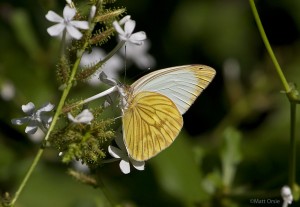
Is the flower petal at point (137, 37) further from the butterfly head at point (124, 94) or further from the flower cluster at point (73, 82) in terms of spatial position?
the butterfly head at point (124, 94)

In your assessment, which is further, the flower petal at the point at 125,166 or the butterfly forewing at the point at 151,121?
the butterfly forewing at the point at 151,121

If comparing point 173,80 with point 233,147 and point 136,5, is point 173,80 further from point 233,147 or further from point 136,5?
point 136,5

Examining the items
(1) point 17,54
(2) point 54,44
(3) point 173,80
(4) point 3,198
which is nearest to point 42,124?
(4) point 3,198

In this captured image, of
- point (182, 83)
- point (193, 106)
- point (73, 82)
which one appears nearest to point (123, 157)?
point (73, 82)

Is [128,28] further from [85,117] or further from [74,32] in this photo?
[85,117]

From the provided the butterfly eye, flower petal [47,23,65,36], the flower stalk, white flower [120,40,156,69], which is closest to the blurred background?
the flower stalk

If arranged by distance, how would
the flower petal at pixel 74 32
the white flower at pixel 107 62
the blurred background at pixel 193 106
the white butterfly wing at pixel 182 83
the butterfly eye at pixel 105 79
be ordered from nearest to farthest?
1. the flower petal at pixel 74 32
2. the butterfly eye at pixel 105 79
3. the white butterfly wing at pixel 182 83
4. the blurred background at pixel 193 106
5. the white flower at pixel 107 62

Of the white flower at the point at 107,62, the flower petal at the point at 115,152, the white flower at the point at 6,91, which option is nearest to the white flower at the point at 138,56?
the white flower at the point at 107,62
